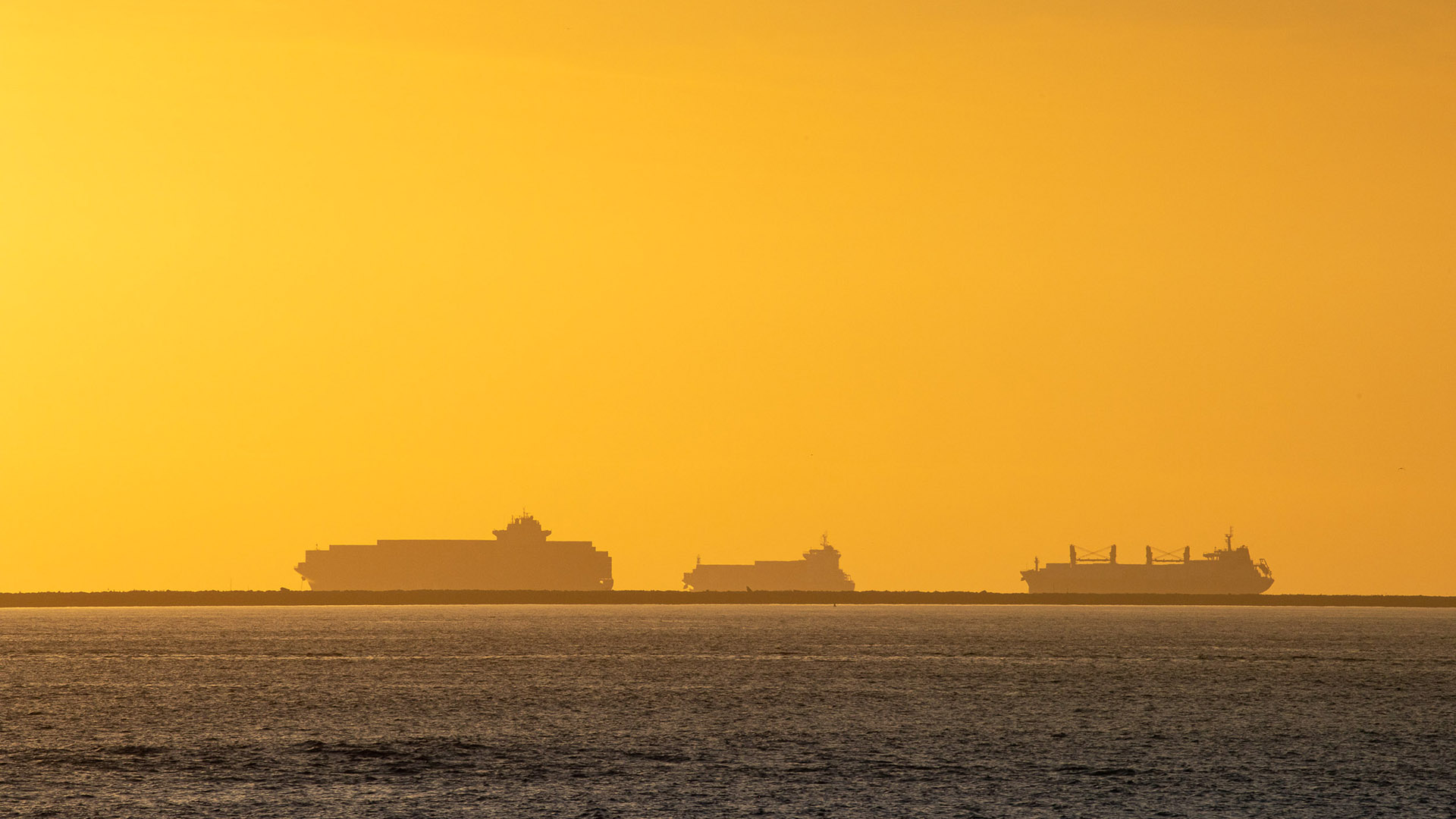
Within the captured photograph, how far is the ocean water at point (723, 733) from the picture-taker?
43.2 metres

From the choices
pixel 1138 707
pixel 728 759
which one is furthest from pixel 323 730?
pixel 1138 707

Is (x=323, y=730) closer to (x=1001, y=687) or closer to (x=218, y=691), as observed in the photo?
(x=218, y=691)

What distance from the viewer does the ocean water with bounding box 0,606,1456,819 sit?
43.2 meters

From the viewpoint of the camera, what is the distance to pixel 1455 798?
4388 centimetres

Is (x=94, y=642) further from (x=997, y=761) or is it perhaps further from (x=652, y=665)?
(x=997, y=761)

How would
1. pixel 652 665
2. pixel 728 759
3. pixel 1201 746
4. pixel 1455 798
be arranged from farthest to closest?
pixel 652 665, pixel 1201 746, pixel 728 759, pixel 1455 798

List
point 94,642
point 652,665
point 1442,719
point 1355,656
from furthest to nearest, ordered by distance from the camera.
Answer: point 94,642 → point 1355,656 → point 652,665 → point 1442,719

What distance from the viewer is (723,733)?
58.6m

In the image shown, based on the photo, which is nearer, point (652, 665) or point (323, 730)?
point (323, 730)

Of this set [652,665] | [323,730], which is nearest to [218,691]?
[323,730]

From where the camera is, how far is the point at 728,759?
51.2 meters

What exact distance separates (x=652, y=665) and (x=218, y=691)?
28611mm

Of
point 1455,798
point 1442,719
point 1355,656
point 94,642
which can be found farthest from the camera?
point 94,642

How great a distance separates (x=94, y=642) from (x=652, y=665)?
63.2 m
